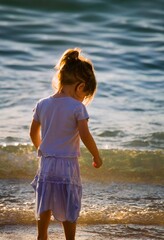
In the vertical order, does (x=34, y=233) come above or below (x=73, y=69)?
below

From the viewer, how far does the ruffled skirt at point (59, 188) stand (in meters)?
4.28

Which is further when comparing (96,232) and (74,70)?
(96,232)

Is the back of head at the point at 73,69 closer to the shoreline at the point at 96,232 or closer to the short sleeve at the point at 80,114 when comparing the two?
the short sleeve at the point at 80,114

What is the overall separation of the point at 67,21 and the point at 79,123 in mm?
11639

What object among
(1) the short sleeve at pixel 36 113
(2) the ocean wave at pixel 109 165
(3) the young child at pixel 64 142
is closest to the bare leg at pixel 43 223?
(3) the young child at pixel 64 142

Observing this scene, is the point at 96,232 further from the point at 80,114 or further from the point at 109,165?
the point at 109,165

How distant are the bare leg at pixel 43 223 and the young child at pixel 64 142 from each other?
2 centimetres

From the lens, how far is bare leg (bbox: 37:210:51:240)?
4355mm

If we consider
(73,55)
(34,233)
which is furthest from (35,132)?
(34,233)

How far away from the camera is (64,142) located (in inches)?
169

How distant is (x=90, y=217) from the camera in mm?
5188

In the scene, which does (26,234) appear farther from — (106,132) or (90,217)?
(106,132)

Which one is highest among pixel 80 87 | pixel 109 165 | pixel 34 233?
pixel 80 87

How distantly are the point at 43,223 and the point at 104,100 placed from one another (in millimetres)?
5187
